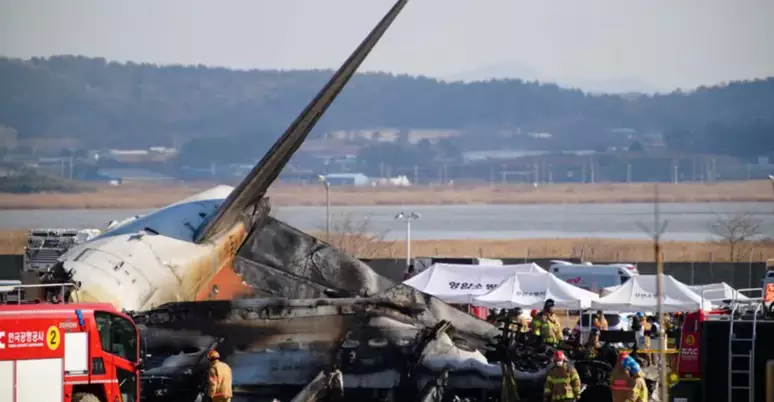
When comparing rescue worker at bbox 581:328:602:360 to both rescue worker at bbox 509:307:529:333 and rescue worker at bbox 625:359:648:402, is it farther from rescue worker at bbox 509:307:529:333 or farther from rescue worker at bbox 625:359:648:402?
rescue worker at bbox 625:359:648:402

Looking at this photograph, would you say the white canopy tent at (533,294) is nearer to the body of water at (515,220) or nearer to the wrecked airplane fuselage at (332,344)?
the wrecked airplane fuselage at (332,344)

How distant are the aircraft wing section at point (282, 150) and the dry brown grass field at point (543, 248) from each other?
4991 cm

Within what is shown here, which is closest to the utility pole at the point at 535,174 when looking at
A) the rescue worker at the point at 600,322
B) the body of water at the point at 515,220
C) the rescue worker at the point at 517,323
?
the body of water at the point at 515,220

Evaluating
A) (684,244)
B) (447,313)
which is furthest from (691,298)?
(684,244)

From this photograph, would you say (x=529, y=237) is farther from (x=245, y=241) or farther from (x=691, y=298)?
(x=245, y=241)

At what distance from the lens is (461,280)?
46031mm

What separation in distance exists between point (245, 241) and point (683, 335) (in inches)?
470

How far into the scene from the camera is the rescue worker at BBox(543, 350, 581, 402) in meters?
23.2

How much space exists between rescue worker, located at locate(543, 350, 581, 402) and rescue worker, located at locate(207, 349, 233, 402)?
5.49 meters

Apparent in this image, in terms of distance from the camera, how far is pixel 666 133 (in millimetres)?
189625

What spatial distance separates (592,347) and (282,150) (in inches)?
387

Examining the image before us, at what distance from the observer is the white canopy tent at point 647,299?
39.9 meters

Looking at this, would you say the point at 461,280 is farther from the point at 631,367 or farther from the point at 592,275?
the point at 631,367

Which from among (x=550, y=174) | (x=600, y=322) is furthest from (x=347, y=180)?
(x=600, y=322)
